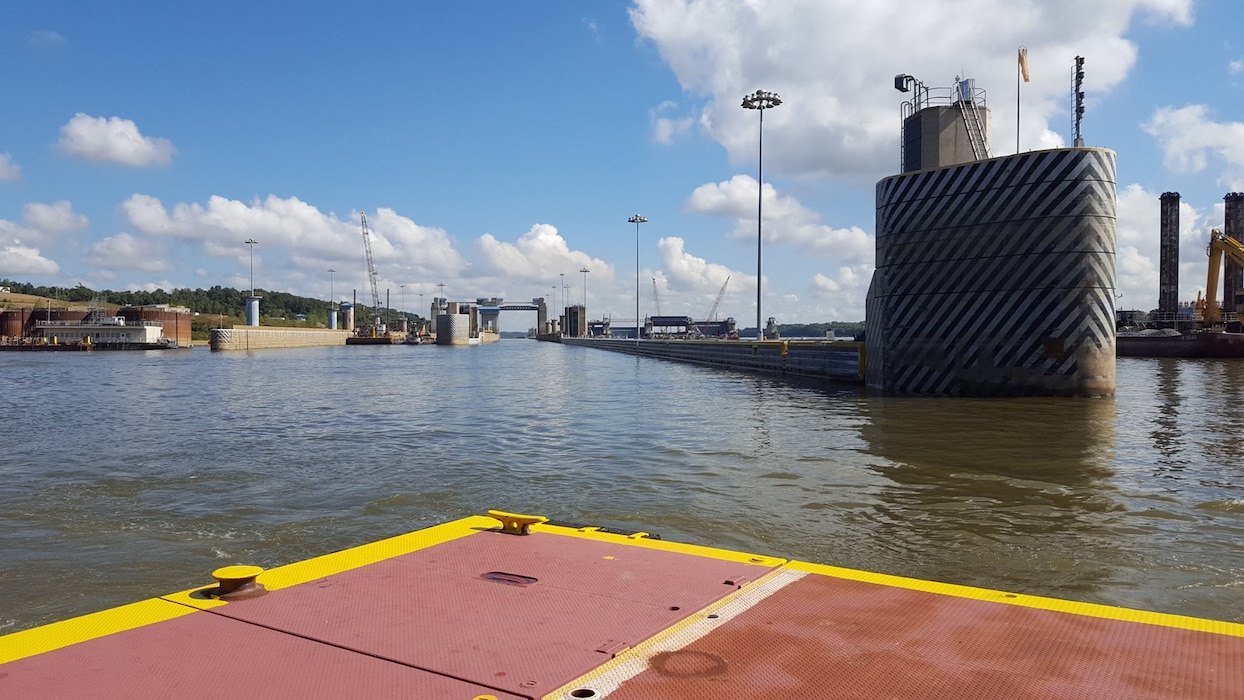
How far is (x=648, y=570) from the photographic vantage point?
5160 millimetres

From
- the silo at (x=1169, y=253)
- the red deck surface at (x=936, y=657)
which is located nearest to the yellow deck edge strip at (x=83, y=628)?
the red deck surface at (x=936, y=657)

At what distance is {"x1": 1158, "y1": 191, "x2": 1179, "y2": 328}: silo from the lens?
105438mm

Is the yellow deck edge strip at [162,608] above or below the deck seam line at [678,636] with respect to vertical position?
below

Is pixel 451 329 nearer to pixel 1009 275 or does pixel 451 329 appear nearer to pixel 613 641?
pixel 1009 275

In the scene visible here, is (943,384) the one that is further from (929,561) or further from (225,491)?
(225,491)

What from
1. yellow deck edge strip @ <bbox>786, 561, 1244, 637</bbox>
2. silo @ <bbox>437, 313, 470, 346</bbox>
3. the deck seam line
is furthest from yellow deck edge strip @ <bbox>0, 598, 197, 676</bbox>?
silo @ <bbox>437, 313, 470, 346</bbox>

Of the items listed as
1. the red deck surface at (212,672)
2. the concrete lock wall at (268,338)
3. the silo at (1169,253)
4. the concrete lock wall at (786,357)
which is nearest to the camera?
the red deck surface at (212,672)

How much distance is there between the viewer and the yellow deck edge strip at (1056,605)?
4.10 metres

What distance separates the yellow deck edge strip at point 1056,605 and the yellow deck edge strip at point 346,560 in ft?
9.41

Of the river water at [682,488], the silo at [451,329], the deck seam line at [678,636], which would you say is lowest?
the river water at [682,488]

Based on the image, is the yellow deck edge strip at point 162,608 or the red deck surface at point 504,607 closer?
the red deck surface at point 504,607

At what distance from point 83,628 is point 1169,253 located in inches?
5126

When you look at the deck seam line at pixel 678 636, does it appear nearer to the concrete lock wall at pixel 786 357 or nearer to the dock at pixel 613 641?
the dock at pixel 613 641

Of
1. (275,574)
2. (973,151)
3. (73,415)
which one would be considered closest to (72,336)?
(73,415)
